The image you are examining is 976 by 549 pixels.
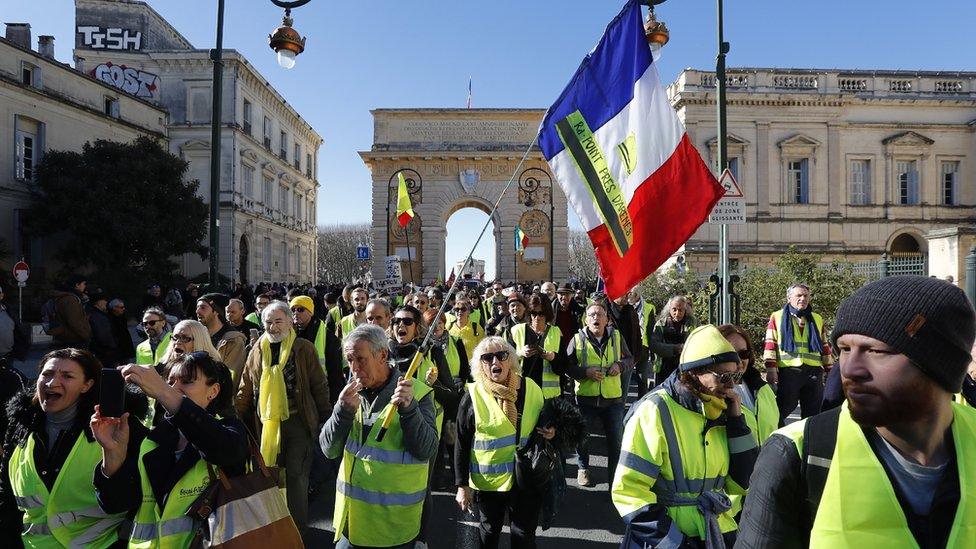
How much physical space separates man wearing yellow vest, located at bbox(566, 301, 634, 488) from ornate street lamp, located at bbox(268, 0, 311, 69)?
16.5 feet

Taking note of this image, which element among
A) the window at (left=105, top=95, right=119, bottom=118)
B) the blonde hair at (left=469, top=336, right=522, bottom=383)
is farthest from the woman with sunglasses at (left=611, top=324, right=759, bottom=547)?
the window at (left=105, top=95, right=119, bottom=118)

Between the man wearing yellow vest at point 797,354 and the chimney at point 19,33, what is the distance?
3388cm

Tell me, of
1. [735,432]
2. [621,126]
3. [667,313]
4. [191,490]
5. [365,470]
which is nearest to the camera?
[191,490]

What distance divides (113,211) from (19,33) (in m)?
11.3

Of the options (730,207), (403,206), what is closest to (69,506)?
(730,207)

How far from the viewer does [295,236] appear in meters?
48.7

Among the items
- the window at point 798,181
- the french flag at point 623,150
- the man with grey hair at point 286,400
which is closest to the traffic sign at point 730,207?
the french flag at point 623,150

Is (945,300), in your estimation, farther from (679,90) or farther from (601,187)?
(679,90)

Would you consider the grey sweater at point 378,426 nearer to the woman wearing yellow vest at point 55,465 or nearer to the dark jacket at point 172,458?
the dark jacket at point 172,458

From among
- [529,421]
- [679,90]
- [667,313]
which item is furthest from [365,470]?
[679,90]

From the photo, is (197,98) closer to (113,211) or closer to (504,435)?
(113,211)

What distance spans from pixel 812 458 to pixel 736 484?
4.93ft

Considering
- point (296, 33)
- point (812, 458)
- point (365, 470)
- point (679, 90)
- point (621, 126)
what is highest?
point (679, 90)

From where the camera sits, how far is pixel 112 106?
29.3m
